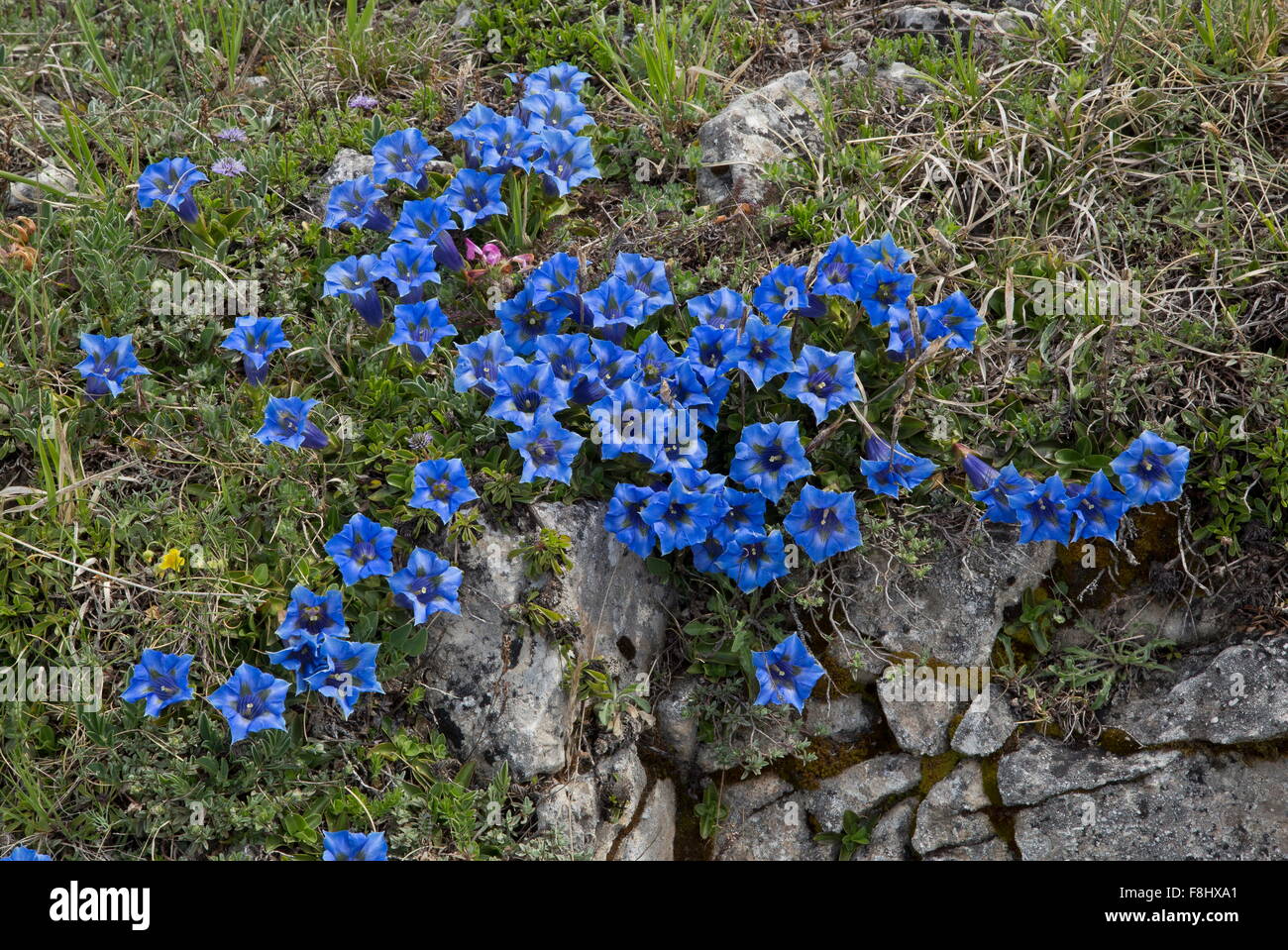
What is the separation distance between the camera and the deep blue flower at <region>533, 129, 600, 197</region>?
431 cm

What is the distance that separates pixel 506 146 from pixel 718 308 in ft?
3.87

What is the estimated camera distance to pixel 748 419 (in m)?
3.91

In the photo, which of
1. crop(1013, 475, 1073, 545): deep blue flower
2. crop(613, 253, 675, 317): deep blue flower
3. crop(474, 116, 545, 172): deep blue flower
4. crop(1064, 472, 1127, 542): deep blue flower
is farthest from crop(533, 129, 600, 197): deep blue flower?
crop(1064, 472, 1127, 542): deep blue flower

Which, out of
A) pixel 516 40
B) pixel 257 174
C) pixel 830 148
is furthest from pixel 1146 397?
pixel 257 174

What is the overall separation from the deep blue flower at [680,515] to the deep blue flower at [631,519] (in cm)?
4

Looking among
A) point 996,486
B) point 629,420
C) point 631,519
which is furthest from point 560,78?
point 996,486

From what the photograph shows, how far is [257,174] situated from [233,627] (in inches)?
83.4

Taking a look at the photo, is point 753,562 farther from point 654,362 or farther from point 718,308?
point 718,308

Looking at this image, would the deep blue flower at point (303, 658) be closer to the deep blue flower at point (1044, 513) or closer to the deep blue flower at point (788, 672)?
the deep blue flower at point (788, 672)

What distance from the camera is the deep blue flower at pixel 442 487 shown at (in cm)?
348

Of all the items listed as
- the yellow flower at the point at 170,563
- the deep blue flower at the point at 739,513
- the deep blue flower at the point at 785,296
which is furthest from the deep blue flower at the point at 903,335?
the yellow flower at the point at 170,563

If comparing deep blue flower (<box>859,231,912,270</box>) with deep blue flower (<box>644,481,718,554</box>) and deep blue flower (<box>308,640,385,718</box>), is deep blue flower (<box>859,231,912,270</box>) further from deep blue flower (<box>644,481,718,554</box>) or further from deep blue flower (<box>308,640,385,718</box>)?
deep blue flower (<box>308,640,385,718</box>)

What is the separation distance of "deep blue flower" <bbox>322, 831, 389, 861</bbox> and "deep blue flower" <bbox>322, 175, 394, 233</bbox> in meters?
2.29

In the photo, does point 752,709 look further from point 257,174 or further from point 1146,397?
point 257,174
